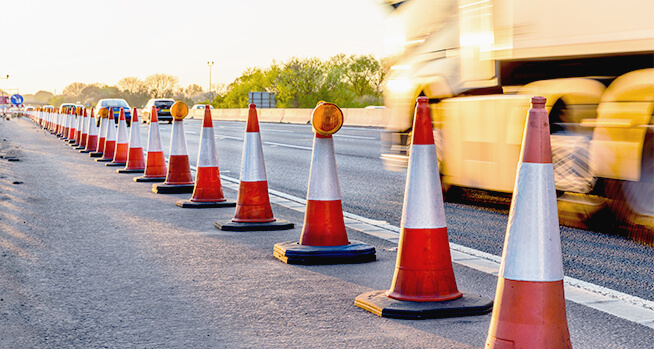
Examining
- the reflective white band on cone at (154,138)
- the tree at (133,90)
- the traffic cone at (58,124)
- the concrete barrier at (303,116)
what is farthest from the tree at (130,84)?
the reflective white band on cone at (154,138)

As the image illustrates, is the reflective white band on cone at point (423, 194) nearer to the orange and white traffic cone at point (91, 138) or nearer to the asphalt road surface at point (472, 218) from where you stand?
the asphalt road surface at point (472, 218)

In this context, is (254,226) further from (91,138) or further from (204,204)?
(91,138)

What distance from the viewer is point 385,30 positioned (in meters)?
11.3

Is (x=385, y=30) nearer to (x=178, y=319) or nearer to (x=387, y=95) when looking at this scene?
(x=387, y=95)

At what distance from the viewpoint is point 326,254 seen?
5.77 metres

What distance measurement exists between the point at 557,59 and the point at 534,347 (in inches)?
200

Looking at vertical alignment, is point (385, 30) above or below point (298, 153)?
above

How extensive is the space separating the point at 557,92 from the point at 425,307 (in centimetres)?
413

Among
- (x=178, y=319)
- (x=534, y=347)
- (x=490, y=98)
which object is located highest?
(x=490, y=98)

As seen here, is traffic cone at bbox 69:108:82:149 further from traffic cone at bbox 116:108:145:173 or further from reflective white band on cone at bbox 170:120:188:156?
reflective white band on cone at bbox 170:120:188:156

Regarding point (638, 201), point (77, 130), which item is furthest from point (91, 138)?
point (638, 201)

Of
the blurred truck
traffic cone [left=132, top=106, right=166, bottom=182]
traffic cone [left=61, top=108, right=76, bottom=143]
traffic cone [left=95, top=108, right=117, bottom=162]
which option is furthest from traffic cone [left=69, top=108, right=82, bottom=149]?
the blurred truck

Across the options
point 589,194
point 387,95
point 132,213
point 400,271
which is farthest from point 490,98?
point 400,271

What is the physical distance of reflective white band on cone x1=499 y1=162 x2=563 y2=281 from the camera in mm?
3336
